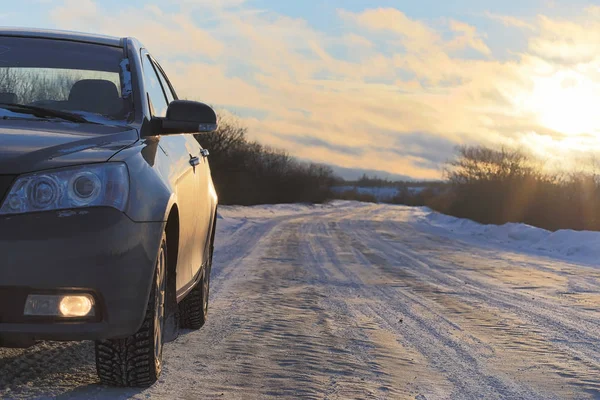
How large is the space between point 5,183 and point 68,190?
24 centimetres

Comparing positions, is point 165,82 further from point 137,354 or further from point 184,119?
point 137,354

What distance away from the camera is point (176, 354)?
14.3 feet

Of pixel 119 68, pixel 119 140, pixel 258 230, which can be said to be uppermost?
pixel 119 68

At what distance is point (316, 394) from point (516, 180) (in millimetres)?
36047

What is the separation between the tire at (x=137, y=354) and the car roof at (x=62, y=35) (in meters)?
1.69

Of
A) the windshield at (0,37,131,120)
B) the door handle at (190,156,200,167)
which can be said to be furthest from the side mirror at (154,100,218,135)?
the door handle at (190,156,200,167)

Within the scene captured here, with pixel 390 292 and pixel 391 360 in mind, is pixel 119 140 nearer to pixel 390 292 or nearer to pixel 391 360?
pixel 391 360

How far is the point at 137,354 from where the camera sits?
328 cm

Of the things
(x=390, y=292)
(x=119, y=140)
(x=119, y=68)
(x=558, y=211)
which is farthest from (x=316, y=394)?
(x=558, y=211)

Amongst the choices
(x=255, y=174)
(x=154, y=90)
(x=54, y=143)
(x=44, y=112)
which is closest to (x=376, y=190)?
(x=255, y=174)

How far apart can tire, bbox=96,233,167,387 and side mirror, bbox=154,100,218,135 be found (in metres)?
0.69

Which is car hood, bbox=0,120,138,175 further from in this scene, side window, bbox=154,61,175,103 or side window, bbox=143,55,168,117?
side window, bbox=154,61,175,103

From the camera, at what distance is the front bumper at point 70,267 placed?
2.75 metres

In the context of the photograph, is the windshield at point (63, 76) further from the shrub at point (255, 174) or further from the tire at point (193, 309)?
the shrub at point (255, 174)
